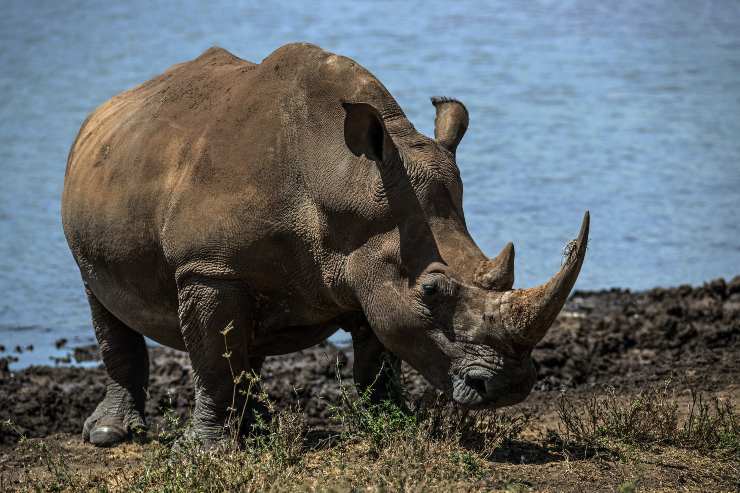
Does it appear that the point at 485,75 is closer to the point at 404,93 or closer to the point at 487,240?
the point at 404,93

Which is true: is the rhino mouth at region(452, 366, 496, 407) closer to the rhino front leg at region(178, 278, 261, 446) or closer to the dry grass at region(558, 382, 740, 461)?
the dry grass at region(558, 382, 740, 461)

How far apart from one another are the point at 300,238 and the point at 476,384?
122 centimetres

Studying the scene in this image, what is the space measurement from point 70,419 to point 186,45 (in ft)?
63.1

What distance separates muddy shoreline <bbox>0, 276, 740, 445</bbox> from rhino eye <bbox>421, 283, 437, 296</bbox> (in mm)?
2765

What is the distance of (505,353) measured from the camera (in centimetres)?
685

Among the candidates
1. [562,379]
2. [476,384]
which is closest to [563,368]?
[562,379]

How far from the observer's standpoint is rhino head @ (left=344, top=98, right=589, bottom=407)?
683cm

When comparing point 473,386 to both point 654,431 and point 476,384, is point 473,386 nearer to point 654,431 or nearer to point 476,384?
point 476,384

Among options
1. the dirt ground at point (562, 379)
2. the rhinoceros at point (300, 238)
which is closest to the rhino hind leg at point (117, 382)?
the dirt ground at point (562, 379)

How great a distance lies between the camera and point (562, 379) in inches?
424

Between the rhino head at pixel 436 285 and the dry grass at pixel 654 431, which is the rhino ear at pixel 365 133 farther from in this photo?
the dry grass at pixel 654 431

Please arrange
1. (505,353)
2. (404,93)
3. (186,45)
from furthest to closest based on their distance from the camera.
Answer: (186,45) → (404,93) → (505,353)

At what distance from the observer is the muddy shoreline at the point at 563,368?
10219 millimetres

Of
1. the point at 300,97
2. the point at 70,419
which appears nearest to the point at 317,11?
the point at 70,419
